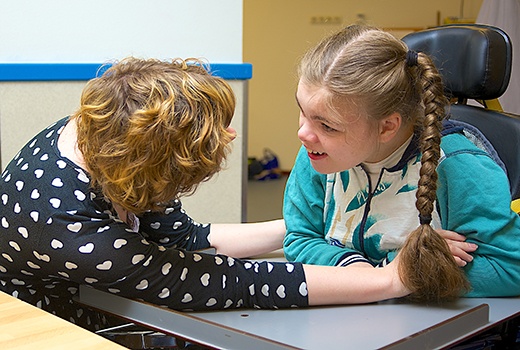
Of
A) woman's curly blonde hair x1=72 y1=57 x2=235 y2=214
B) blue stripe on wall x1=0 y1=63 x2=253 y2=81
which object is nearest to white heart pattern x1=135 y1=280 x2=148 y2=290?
woman's curly blonde hair x1=72 y1=57 x2=235 y2=214

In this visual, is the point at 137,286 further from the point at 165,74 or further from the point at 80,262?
the point at 165,74

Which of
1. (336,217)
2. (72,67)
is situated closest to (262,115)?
(72,67)

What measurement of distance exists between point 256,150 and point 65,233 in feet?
17.1

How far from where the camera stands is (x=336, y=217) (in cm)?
140

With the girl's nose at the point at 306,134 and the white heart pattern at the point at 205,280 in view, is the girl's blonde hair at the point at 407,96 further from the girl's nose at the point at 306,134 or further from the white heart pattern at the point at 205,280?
the white heart pattern at the point at 205,280

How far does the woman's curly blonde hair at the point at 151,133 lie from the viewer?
1.07 metres

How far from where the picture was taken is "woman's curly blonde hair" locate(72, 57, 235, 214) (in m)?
1.07

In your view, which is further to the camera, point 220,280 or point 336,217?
point 336,217

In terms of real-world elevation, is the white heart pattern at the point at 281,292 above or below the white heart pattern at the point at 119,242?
below

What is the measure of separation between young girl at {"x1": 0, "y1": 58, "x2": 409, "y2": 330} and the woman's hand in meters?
0.11

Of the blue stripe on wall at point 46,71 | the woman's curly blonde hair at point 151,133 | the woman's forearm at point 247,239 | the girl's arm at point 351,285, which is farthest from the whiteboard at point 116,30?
the girl's arm at point 351,285

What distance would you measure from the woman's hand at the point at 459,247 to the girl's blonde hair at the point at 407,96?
0.02m

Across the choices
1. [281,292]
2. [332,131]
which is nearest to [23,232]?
[281,292]

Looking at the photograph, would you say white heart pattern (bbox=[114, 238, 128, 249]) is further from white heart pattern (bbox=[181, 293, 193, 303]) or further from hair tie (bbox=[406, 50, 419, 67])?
hair tie (bbox=[406, 50, 419, 67])
